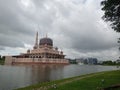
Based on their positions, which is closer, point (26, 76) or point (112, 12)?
point (112, 12)

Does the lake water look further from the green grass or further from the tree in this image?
the tree

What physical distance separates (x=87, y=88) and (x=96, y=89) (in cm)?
160

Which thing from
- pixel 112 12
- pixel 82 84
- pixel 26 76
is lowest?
pixel 82 84

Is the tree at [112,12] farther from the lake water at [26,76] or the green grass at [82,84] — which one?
the lake water at [26,76]

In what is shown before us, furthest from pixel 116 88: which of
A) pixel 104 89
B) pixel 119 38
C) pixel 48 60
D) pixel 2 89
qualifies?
pixel 48 60

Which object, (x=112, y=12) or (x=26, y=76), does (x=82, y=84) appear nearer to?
(x=112, y=12)

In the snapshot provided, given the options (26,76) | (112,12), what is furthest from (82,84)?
(26,76)

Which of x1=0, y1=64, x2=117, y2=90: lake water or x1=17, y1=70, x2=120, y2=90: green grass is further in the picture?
x1=0, y1=64, x2=117, y2=90: lake water

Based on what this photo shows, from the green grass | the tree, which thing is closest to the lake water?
the green grass

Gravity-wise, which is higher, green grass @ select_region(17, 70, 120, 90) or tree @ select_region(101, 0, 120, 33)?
tree @ select_region(101, 0, 120, 33)

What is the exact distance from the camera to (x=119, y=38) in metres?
22.4

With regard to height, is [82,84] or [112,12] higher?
[112,12]

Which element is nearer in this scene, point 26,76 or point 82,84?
point 82,84

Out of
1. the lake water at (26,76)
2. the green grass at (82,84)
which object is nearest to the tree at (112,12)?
the green grass at (82,84)
